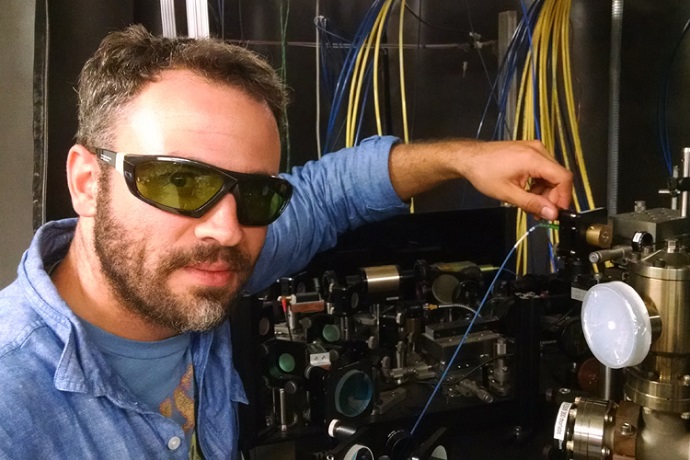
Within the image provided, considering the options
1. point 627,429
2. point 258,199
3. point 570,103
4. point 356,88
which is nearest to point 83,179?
point 258,199

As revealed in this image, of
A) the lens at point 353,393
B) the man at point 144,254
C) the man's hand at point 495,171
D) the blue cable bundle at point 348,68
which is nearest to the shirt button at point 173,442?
the man at point 144,254

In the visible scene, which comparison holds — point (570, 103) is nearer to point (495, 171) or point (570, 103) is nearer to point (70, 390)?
point (495, 171)

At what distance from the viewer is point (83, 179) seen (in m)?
0.98

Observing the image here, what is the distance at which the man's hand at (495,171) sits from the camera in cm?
114

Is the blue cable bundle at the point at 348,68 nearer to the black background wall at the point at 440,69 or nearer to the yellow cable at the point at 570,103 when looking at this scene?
the black background wall at the point at 440,69

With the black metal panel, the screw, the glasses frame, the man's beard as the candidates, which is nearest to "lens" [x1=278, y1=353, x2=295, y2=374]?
the man's beard

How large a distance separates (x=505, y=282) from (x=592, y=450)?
0.70 m

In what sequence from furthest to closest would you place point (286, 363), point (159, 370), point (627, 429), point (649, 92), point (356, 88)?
point (356, 88) < point (649, 92) < point (286, 363) < point (159, 370) < point (627, 429)

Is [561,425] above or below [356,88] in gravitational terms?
below

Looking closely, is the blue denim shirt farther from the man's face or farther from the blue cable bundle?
the blue cable bundle

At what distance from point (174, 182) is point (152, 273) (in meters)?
0.17

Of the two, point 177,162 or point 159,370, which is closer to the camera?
point 177,162

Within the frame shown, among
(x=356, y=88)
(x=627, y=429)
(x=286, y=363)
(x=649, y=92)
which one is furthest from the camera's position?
(x=356, y=88)

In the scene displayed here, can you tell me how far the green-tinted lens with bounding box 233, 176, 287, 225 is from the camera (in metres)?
0.96
